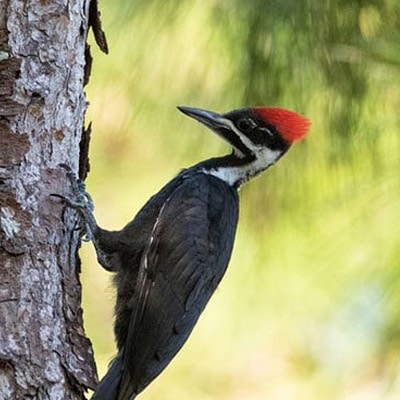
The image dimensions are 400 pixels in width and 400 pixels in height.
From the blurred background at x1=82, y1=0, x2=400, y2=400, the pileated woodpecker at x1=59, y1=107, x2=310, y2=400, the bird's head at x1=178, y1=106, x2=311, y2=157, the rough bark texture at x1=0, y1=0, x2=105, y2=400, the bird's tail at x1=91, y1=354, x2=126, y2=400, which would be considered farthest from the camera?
the blurred background at x1=82, y1=0, x2=400, y2=400

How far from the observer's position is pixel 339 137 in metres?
2.62

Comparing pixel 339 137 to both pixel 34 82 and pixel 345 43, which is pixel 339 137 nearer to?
pixel 345 43

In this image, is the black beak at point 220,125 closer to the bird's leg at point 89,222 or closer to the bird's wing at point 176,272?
the bird's wing at point 176,272

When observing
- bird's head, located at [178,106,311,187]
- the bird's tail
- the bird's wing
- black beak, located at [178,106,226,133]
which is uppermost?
black beak, located at [178,106,226,133]

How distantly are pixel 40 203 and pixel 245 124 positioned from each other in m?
0.65

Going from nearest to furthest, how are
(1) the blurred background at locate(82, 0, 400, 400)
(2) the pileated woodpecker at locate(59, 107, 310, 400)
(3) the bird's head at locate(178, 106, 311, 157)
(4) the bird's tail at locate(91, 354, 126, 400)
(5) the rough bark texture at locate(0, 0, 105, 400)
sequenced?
(5) the rough bark texture at locate(0, 0, 105, 400) < (4) the bird's tail at locate(91, 354, 126, 400) < (2) the pileated woodpecker at locate(59, 107, 310, 400) < (3) the bird's head at locate(178, 106, 311, 157) < (1) the blurred background at locate(82, 0, 400, 400)

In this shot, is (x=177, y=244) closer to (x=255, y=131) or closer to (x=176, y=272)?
(x=176, y=272)

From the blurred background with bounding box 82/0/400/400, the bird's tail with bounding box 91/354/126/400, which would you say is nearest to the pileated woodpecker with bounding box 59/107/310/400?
the bird's tail with bounding box 91/354/126/400

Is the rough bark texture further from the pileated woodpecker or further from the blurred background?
the blurred background

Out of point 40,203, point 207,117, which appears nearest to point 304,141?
point 207,117

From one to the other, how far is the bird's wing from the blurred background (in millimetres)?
207

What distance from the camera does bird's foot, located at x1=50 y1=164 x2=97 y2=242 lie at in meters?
2.08

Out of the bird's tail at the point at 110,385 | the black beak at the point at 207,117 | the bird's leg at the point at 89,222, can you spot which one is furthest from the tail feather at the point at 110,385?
the black beak at the point at 207,117

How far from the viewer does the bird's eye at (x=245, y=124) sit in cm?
246
